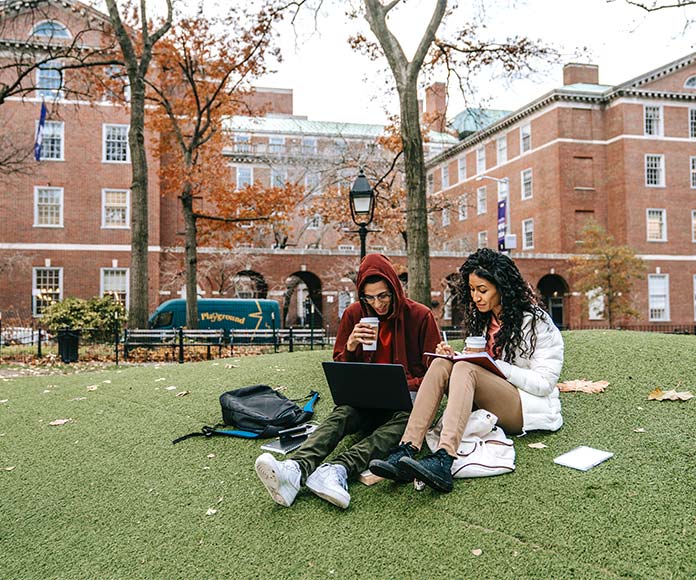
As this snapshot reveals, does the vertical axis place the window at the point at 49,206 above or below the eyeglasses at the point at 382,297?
above

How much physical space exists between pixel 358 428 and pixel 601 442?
1.71 metres

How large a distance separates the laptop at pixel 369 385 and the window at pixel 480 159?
137 ft

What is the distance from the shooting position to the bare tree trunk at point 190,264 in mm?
19281

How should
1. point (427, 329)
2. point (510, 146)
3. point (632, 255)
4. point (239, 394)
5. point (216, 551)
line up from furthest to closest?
point (510, 146) < point (632, 255) < point (239, 394) < point (427, 329) < point (216, 551)

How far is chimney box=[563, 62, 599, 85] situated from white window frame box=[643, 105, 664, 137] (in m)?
4.62

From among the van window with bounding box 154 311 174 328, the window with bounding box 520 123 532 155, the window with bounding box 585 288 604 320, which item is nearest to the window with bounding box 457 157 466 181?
the window with bounding box 520 123 532 155

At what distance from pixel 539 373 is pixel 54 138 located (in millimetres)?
32979

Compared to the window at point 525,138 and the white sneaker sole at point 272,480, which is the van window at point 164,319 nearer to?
the white sneaker sole at point 272,480

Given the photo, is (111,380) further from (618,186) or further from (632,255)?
(618,186)

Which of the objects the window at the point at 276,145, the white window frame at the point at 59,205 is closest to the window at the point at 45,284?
the white window frame at the point at 59,205

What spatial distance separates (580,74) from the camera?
128 feet

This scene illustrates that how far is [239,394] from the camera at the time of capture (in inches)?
217

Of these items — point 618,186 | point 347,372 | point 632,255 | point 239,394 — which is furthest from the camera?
point 618,186

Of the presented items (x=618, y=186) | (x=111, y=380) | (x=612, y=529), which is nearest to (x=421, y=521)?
(x=612, y=529)
